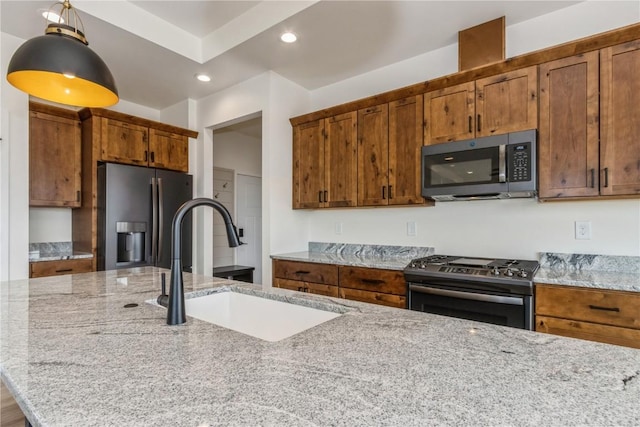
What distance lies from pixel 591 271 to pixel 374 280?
142 centimetres

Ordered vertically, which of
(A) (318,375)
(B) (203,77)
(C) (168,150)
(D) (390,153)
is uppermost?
(B) (203,77)

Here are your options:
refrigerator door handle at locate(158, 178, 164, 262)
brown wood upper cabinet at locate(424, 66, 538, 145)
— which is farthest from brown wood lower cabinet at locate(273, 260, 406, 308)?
refrigerator door handle at locate(158, 178, 164, 262)

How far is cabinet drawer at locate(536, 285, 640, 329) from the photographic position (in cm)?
167

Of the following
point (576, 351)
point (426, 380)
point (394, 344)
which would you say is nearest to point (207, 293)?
point (394, 344)

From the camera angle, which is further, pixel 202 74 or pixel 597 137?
pixel 202 74

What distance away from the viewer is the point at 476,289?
2.08 metres

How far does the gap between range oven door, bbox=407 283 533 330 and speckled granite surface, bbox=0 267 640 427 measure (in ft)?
3.84

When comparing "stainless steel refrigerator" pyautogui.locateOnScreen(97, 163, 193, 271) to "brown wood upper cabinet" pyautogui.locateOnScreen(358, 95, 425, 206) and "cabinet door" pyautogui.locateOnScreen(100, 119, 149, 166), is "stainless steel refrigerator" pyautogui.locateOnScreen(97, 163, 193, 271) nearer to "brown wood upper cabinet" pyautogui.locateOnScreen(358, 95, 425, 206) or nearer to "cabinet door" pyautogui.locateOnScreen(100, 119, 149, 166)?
"cabinet door" pyautogui.locateOnScreen(100, 119, 149, 166)

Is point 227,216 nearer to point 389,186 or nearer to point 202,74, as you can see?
point 389,186

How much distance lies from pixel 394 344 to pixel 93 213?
3382 mm

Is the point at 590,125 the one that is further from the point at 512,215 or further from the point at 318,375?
the point at 318,375

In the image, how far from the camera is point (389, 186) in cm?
283

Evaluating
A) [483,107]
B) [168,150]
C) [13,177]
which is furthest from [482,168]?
[13,177]

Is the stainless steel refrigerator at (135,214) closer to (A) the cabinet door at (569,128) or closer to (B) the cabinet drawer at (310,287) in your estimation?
(B) the cabinet drawer at (310,287)
